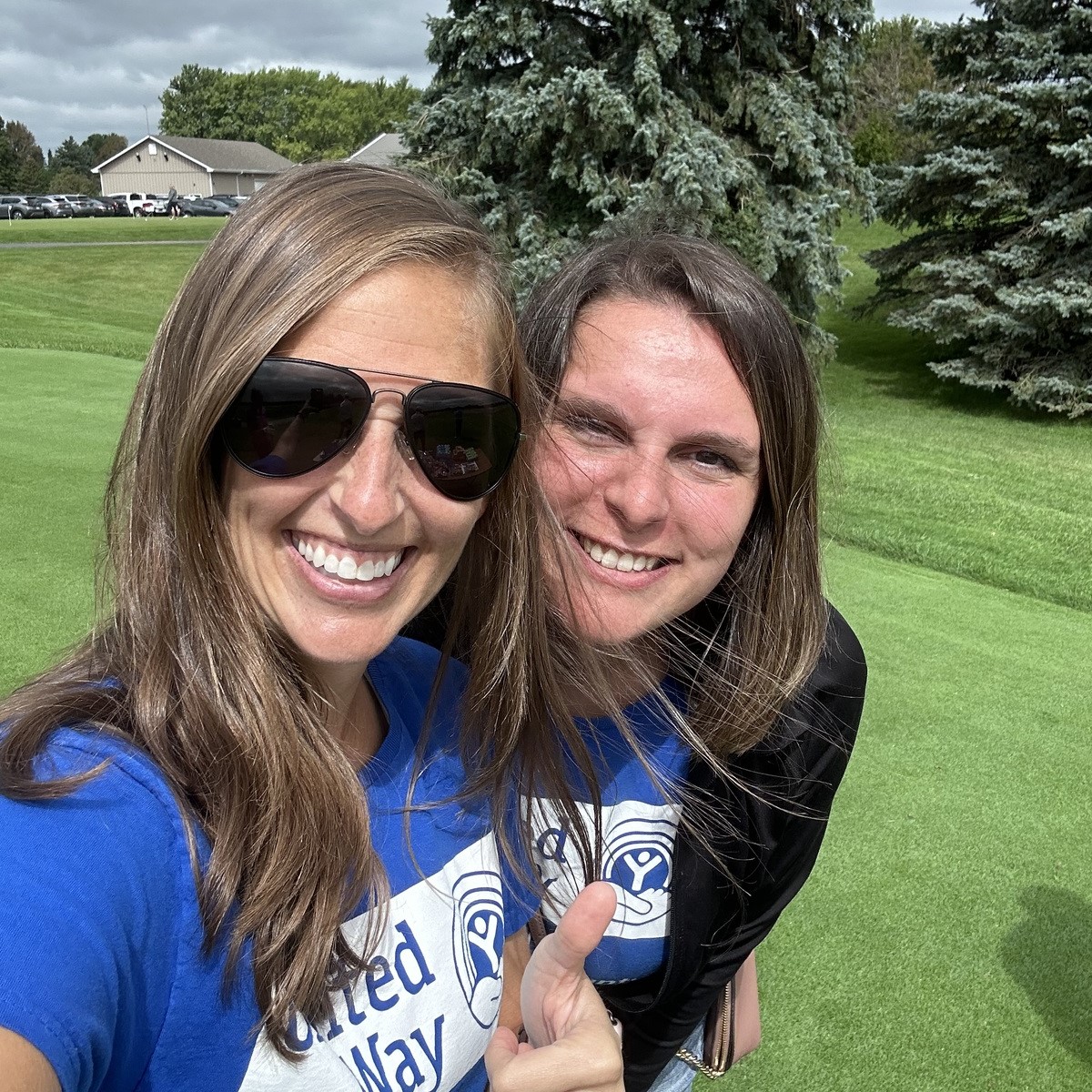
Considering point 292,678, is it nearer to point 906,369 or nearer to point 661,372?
point 661,372

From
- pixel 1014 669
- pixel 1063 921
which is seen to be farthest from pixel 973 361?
pixel 1063 921

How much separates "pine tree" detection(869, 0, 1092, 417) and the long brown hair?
12.7 meters

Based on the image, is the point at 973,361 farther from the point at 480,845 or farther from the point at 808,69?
the point at 480,845

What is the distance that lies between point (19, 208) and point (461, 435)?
47.2 metres

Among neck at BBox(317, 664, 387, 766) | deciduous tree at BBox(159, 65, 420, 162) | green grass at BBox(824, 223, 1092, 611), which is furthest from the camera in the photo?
deciduous tree at BBox(159, 65, 420, 162)

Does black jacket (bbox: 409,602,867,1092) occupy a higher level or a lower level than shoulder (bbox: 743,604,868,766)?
lower

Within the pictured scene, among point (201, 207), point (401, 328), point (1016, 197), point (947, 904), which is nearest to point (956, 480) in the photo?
point (1016, 197)

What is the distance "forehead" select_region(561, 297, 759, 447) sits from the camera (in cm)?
163

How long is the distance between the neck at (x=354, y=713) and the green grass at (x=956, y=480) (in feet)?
5.13

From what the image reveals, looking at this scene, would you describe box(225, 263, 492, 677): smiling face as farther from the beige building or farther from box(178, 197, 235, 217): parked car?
the beige building

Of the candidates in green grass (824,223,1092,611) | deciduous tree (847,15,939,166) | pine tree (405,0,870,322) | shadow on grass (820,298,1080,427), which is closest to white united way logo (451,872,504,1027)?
green grass (824,223,1092,611)

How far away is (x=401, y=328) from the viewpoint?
1139 mm


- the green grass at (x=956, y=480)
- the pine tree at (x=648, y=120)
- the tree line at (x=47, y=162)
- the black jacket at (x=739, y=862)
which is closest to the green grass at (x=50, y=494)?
the black jacket at (x=739, y=862)

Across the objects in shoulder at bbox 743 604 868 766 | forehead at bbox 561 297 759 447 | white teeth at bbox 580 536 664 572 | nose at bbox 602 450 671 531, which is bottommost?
shoulder at bbox 743 604 868 766
